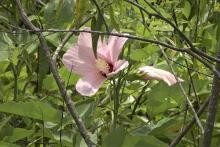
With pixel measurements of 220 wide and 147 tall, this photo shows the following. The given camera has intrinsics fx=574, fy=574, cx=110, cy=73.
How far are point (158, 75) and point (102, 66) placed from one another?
11 cm

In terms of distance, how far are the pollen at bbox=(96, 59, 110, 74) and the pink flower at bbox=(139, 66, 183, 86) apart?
67 mm

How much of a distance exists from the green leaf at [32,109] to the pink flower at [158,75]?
0.18 meters

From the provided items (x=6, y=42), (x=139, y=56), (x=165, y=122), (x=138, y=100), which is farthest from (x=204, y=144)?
(x=6, y=42)

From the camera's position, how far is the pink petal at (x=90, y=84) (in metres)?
1.05

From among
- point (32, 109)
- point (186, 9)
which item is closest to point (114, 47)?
point (32, 109)

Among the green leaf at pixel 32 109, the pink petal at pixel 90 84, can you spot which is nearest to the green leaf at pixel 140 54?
the pink petal at pixel 90 84

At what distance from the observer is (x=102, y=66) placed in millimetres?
1068

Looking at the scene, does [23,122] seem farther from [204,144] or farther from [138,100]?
[204,144]

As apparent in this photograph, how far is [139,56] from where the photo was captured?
1.16 meters

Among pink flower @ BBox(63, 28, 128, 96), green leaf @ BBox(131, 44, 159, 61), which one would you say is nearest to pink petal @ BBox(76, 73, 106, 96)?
pink flower @ BBox(63, 28, 128, 96)

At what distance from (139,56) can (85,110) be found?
0.57ft

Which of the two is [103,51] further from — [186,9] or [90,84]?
[186,9]

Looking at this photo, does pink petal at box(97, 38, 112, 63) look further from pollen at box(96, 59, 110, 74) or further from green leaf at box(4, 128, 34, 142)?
green leaf at box(4, 128, 34, 142)

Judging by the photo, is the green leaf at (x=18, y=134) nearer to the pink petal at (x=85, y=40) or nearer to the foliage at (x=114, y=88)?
the foliage at (x=114, y=88)
